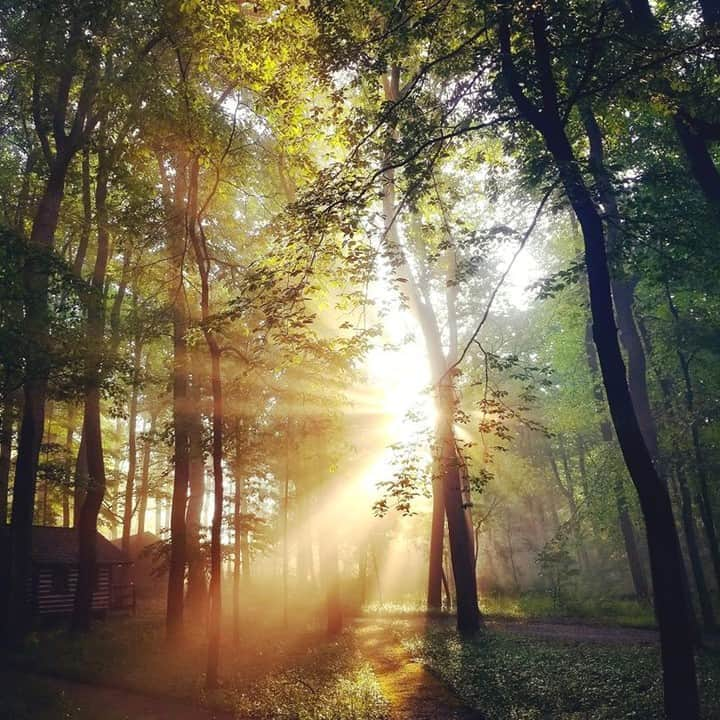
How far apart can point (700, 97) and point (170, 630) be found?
18696mm

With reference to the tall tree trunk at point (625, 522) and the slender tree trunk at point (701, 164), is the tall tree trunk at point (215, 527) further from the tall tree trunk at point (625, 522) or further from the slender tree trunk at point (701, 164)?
the tall tree trunk at point (625, 522)

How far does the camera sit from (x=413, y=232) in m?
21.4

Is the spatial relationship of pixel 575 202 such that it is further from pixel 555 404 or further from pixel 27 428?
pixel 555 404

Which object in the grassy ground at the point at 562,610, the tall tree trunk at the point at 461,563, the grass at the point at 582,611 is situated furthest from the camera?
the grassy ground at the point at 562,610

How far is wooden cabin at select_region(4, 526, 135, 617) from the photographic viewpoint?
82.0ft

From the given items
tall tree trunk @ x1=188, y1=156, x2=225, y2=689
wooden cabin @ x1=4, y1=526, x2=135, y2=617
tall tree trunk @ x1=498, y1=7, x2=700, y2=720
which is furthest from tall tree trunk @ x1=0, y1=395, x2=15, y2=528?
tall tree trunk @ x1=498, y1=7, x2=700, y2=720

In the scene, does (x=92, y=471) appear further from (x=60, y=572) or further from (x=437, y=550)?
(x=437, y=550)

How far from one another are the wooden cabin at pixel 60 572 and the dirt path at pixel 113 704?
1302cm

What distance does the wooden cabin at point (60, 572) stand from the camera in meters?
25.0

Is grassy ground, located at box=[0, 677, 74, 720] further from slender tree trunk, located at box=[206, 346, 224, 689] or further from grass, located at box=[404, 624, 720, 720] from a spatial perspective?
grass, located at box=[404, 624, 720, 720]

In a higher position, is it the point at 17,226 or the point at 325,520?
the point at 17,226

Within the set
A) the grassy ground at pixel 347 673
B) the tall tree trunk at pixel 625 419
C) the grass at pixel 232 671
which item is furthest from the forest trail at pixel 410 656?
the tall tree trunk at pixel 625 419

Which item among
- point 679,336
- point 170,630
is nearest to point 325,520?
point 170,630

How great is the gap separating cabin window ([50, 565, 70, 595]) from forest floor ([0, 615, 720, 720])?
9550 mm
